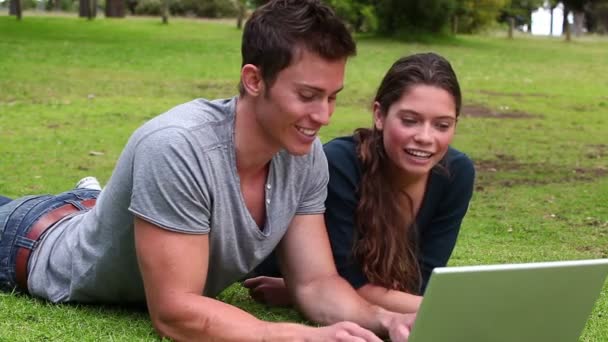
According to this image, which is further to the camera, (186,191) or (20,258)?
(20,258)

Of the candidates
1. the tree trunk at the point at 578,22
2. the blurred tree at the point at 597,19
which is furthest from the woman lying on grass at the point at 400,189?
the blurred tree at the point at 597,19

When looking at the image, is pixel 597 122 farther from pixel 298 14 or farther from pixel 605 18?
pixel 605 18

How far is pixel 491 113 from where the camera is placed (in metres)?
12.5

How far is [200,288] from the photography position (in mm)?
3117

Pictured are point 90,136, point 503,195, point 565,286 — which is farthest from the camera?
point 90,136

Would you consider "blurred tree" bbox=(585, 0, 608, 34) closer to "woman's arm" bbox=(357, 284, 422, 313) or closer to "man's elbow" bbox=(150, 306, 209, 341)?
"woman's arm" bbox=(357, 284, 422, 313)

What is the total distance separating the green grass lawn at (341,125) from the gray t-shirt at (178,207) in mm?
135

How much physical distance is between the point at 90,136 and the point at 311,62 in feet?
22.8

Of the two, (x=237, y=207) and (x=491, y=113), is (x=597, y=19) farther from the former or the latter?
(x=237, y=207)

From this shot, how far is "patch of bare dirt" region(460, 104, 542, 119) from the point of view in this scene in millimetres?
12227

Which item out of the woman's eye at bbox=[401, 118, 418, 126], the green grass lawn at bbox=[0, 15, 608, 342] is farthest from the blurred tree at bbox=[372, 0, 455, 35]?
the woman's eye at bbox=[401, 118, 418, 126]

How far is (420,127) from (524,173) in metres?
5.02

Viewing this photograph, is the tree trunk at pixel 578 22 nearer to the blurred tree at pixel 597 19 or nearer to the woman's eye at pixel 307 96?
the blurred tree at pixel 597 19

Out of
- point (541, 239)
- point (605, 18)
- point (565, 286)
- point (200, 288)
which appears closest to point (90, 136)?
point (541, 239)
